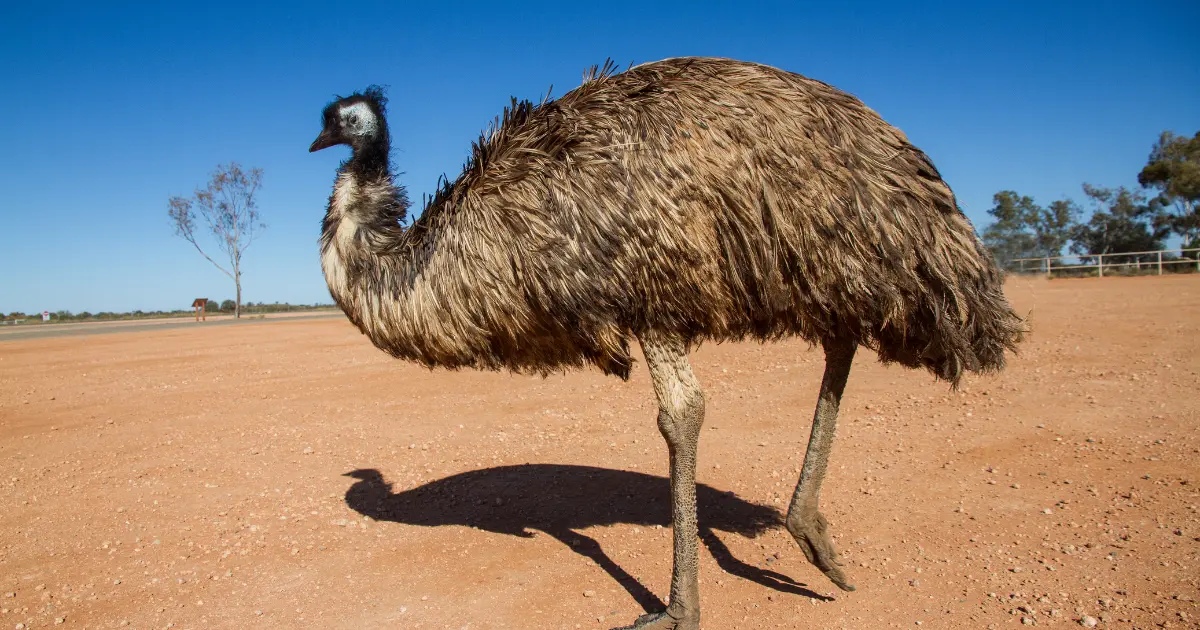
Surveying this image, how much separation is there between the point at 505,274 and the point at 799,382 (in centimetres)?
612

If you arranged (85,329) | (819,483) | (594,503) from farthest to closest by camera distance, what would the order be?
(85,329)
(594,503)
(819,483)

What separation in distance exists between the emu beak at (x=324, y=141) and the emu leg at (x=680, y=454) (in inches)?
83.9

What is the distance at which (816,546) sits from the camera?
12.8 ft

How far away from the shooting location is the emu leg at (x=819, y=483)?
12.7ft

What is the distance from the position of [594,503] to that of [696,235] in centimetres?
273

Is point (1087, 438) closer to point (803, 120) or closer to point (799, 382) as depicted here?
point (799, 382)

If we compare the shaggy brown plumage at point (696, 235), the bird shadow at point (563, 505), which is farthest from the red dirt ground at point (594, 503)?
the shaggy brown plumage at point (696, 235)

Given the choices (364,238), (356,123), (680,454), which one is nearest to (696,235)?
(680,454)

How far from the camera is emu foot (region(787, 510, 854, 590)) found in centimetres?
388

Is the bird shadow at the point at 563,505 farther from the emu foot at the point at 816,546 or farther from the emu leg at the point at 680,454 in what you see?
the emu leg at the point at 680,454

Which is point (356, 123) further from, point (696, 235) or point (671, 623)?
point (671, 623)

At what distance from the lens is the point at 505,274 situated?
11.0 ft

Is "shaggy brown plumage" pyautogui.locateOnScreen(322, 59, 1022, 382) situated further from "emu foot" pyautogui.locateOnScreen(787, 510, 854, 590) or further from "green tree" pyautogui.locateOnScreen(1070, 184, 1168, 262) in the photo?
"green tree" pyautogui.locateOnScreen(1070, 184, 1168, 262)

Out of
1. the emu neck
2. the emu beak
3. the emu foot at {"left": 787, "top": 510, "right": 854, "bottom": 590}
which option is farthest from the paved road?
the emu foot at {"left": 787, "top": 510, "right": 854, "bottom": 590}
